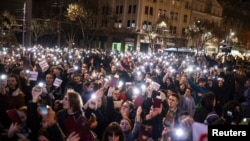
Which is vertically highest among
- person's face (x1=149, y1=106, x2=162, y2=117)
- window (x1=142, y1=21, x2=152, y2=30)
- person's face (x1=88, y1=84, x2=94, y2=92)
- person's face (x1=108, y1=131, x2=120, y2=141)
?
window (x1=142, y1=21, x2=152, y2=30)

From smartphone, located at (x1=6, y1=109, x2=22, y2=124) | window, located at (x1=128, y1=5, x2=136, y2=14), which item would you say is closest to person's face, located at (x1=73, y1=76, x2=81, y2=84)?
smartphone, located at (x1=6, y1=109, x2=22, y2=124)

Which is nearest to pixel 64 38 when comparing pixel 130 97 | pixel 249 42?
pixel 249 42

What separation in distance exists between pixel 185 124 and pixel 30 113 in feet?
8.11

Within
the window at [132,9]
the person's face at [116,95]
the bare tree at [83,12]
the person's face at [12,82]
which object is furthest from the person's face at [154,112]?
the window at [132,9]

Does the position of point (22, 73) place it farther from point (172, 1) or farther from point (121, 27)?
point (172, 1)

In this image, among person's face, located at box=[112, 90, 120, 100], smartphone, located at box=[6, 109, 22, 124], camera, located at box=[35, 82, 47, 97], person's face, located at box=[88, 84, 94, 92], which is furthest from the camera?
person's face, located at box=[88, 84, 94, 92]

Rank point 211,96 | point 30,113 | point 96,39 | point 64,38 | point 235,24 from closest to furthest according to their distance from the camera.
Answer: point 30,113
point 211,96
point 64,38
point 96,39
point 235,24

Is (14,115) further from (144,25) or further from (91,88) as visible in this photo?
(144,25)

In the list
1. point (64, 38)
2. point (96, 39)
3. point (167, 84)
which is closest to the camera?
point (167, 84)

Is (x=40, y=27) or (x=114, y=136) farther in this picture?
(x=40, y=27)

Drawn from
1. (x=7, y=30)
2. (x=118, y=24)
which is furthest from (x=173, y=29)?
(x=7, y=30)

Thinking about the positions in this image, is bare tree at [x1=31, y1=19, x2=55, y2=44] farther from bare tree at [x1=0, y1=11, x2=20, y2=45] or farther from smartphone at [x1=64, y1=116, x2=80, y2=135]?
smartphone at [x1=64, y1=116, x2=80, y2=135]

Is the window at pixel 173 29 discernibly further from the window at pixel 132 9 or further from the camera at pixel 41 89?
the camera at pixel 41 89

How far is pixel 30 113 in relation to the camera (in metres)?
5.61
